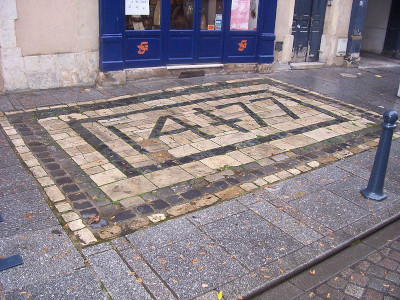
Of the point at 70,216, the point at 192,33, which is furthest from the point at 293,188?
the point at 192,33

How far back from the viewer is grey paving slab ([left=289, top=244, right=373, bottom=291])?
3.79m

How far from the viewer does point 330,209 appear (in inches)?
188

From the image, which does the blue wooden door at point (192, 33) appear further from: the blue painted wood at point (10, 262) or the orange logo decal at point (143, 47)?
the blue painted wood at point (10, 262)

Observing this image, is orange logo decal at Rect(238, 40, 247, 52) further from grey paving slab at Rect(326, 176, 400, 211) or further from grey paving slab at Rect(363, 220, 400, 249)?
grey paving slab at Rect(363, 220, 400, 249)

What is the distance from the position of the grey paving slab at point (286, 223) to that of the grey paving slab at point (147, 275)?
4.80 ft

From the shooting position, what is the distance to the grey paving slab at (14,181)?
4811 millimetres

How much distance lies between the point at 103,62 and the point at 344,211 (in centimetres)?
579

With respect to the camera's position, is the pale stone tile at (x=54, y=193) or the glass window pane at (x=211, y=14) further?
the glass window pane at (x=211, y=14)

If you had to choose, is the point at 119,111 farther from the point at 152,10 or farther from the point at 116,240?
the point at 116,240

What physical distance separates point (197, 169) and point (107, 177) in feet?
3.80

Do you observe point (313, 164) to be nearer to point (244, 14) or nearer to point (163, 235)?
point (163, 235)

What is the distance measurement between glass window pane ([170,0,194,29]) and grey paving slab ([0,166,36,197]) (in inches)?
211

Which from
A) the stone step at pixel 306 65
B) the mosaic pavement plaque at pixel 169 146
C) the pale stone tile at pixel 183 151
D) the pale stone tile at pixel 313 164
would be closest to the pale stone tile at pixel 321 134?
the mosaic pavement plaque at pixel 169 146

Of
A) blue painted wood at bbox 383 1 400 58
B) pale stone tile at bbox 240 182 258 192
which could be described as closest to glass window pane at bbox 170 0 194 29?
pale stone tile at bbox 240 182 258 192
